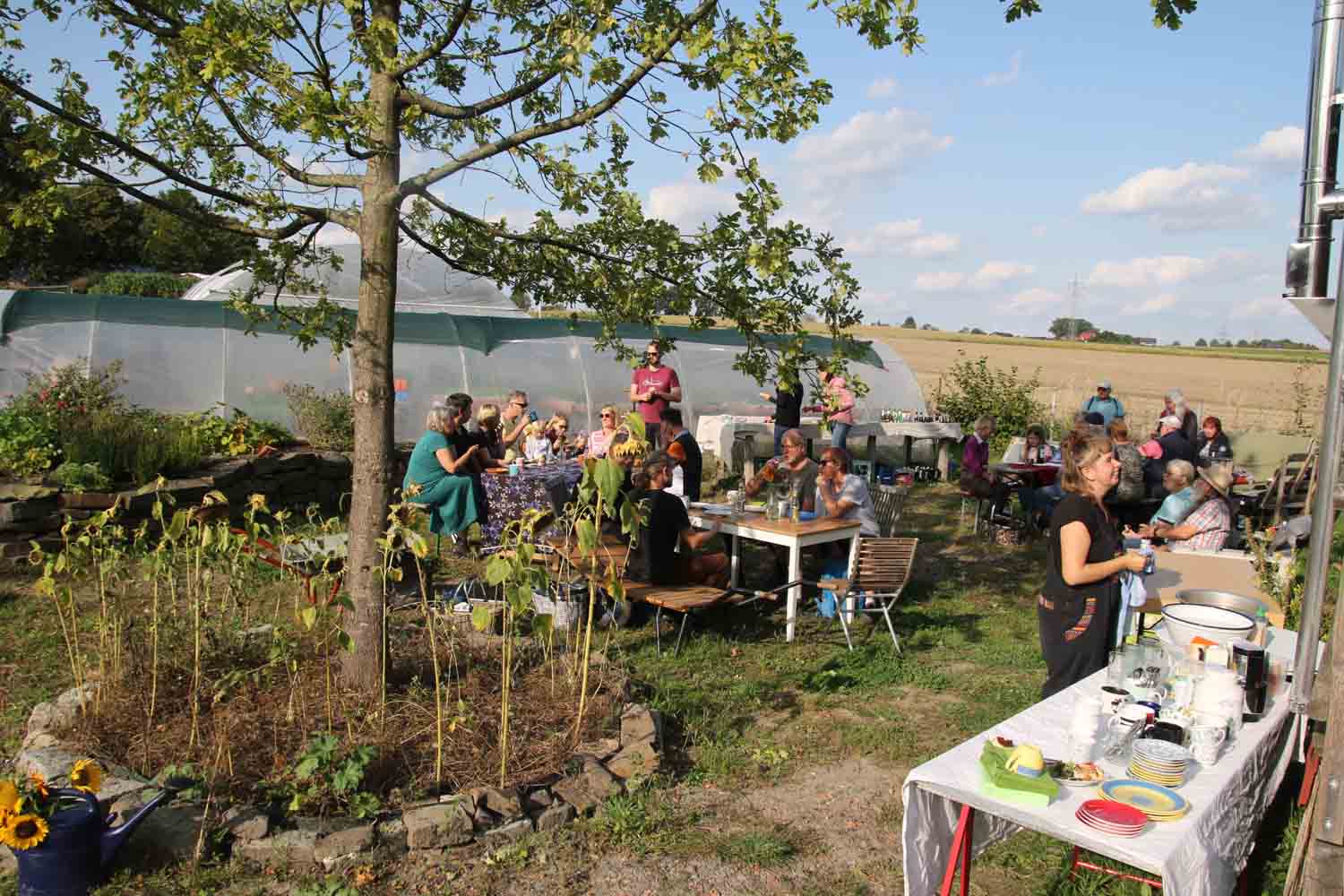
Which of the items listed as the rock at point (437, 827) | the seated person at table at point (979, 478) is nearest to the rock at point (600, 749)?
the rock at point (437, 827)

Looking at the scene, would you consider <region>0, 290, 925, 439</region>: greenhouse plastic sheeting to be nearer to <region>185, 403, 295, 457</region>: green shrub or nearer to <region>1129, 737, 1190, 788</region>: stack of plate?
<region>185, 403, 295, 457</region>: green shrub

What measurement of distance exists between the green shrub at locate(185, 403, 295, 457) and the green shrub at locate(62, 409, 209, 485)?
0.65 meters

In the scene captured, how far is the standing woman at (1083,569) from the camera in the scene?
4.29 m

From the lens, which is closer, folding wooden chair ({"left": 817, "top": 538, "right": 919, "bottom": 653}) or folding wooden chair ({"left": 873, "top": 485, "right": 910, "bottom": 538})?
folding wooden chair ({"left": 817, "top": 538, "right": 919, "bottom": 653})

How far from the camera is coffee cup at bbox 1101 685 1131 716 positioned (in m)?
3.37

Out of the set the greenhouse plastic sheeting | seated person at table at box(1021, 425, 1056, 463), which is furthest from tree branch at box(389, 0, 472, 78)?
seated person at table at box(1021, 425, 1056, 463)

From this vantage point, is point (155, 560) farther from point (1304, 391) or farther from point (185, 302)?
point (1304, 391)

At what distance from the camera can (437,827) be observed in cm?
400

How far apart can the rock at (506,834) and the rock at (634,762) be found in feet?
1.84

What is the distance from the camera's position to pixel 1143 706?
11.3 ft

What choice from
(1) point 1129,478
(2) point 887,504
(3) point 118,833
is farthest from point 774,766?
(1) point 1129,478

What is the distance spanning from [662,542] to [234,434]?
5.93m

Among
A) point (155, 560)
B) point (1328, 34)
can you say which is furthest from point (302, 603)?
point (1328, 34)

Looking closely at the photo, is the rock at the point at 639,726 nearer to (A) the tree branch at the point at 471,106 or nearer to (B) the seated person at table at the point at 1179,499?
(A) the tree branch at the point at 471,106
